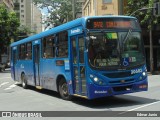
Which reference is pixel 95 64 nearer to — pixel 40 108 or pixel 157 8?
pixel 40 108

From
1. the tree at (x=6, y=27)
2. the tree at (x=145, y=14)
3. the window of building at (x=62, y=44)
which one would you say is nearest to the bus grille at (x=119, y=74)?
the window of building at (x=62, y=44)

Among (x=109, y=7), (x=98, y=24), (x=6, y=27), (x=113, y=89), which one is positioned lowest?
(x=113, y=89)

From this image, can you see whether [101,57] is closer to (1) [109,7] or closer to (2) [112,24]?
(2) [112,24]

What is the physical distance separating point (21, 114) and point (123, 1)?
114 feet

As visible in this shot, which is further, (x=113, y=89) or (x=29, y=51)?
(x=29, y=51)

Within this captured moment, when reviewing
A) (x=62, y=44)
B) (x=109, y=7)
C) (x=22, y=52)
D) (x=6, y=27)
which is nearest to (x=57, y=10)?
(x=6, y=27)

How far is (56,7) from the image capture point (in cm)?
7062

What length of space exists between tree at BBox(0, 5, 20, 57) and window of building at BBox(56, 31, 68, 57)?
4252cm

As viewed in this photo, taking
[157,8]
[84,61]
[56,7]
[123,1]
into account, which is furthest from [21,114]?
[56,7]

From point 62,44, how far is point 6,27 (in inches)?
1747

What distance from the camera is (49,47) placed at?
15.1m

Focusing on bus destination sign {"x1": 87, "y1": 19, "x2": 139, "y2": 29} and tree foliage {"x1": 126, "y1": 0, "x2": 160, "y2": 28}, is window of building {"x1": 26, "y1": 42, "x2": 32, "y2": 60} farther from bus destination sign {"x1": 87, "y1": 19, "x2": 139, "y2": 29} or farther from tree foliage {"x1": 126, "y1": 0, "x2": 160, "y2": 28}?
tree foliage {"x1": 126, "y1": 0, "x2": 160, "y2": 28}

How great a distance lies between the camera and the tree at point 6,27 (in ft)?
183

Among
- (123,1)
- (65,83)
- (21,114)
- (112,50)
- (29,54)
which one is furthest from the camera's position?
(123,1)
